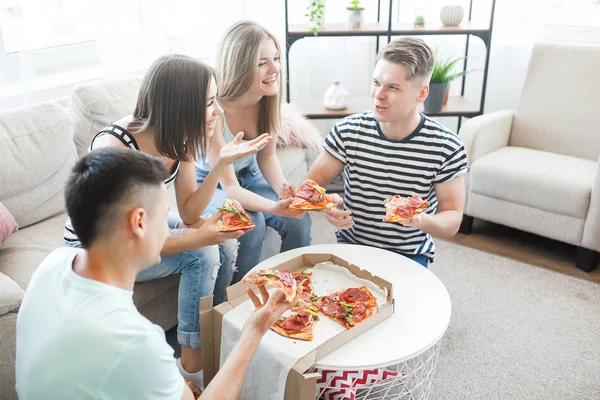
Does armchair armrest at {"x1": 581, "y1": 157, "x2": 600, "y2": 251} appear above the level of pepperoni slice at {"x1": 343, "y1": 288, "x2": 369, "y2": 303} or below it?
below

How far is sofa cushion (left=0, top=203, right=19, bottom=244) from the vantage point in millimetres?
1971

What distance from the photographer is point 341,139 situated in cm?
214

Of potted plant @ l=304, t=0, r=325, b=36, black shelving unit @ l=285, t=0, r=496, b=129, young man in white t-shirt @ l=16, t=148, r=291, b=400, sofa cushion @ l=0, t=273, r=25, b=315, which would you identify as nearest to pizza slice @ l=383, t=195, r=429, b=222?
young man in white t-shirt @ l=16, t=148, r=291, b=400

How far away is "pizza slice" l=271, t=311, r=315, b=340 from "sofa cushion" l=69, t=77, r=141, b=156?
1370 millimetres

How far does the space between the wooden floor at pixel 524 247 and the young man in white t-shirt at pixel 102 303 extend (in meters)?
2.27

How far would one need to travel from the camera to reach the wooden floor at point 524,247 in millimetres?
2896

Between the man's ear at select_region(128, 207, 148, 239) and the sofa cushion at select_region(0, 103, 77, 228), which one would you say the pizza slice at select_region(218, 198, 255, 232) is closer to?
the man's ear at select_region(128, 207, 148, 239)

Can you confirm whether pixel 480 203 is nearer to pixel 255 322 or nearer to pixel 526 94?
pixel 526 94

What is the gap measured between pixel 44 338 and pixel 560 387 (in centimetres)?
183

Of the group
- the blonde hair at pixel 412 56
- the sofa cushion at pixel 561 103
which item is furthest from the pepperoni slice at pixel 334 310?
the sofa cushion at pixel 561 103

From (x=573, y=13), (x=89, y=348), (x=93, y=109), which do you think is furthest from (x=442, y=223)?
(x=573, y=13)

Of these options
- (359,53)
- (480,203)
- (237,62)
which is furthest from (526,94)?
(237,62)

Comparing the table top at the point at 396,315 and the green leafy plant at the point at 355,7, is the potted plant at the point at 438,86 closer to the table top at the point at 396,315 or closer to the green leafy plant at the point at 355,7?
the green leafy plant at the point at 355,7

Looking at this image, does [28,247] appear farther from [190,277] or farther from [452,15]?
[452,15]
